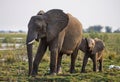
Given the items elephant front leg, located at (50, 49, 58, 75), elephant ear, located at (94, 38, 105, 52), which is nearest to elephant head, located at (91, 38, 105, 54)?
elephant ear, located at (94, 38, 105, 52)

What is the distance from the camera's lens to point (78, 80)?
12445 mm

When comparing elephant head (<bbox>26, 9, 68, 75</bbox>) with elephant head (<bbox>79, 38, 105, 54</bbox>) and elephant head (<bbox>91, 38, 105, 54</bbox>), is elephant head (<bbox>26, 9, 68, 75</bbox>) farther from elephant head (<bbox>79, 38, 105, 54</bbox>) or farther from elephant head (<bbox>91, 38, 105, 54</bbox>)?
elephant head (<bbox>91, 38, 105, 54</bbox>)

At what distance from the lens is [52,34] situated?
1316cm

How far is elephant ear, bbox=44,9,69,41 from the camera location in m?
13.2

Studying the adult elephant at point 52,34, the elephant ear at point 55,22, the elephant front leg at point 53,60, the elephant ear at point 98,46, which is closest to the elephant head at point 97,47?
the elephant ear at point 98,46

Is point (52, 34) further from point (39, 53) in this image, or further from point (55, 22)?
point (39, 53)

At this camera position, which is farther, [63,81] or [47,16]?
[47,16]

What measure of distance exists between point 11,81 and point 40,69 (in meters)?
3.92

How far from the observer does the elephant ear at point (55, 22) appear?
43.2 ft

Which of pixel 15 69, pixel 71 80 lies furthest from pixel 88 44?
pixel 71 80

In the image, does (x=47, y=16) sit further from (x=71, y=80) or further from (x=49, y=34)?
(x=71, y=80)

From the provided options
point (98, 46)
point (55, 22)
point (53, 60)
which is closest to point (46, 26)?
point (55, 22)

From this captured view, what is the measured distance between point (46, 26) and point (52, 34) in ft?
1.08

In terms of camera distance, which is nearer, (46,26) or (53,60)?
(46,26)
